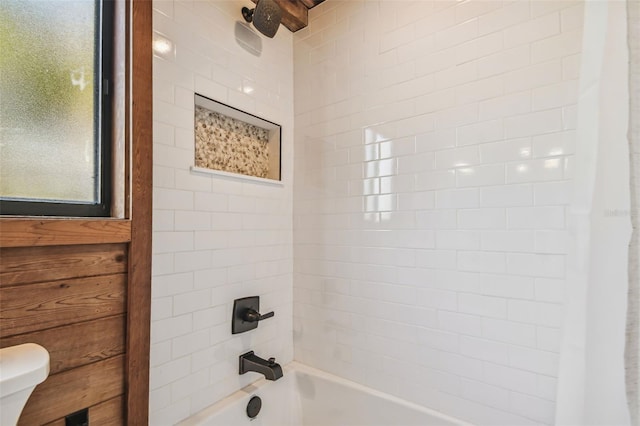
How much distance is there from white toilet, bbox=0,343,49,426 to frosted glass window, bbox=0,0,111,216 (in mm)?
443

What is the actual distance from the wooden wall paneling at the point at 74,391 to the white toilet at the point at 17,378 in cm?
19

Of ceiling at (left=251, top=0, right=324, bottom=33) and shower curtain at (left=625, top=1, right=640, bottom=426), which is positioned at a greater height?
ceiling at (left=251, top=0, right=324, bottom=33)

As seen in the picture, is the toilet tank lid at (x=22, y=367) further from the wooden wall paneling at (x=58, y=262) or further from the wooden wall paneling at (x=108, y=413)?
the wooden wall paneling at (x=108, y=413)

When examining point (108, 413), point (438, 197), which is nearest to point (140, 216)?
point (108, 413)

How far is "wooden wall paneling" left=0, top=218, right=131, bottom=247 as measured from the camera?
92 cm

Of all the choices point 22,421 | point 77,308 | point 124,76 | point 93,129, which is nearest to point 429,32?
point 124,76

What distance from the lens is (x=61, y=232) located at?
102 centimetres

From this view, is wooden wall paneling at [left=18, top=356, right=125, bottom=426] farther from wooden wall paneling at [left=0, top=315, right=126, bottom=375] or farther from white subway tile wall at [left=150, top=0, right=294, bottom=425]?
white subway tile wall at [left=150, top=0, right=294, bottom=425]

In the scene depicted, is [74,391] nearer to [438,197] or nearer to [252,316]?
[252,316]

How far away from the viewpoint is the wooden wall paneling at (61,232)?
919 millimetres

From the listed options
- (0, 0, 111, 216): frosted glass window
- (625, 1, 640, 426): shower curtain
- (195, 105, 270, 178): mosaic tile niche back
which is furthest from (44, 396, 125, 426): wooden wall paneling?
(625, 1, 640, 426): shower curtain

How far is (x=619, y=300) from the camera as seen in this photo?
0.62 meters

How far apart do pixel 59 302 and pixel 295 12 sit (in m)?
1.85

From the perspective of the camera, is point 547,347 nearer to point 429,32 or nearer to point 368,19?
point 429,32
